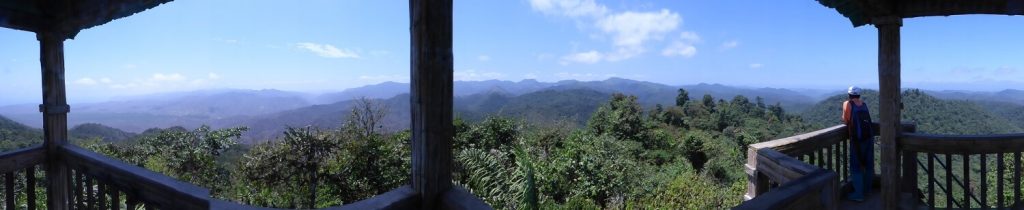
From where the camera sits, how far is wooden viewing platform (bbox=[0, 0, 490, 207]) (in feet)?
5.74

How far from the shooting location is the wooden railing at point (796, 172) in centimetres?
224

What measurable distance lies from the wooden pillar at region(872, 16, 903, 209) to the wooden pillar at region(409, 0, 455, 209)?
3.77 m

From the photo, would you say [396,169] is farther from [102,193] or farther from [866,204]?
[866,204]

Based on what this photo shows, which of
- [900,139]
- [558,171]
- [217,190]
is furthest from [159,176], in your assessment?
[217,190]

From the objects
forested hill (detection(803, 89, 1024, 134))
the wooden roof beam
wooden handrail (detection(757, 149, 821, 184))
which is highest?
the wooden roof beam

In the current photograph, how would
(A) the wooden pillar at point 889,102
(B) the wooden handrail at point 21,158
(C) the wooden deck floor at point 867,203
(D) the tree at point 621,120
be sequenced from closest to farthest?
(B) the wooden handrail at point 21,158
(A) the wooden pillar at point 889,102
(C) the wooden deck floor at point 867,203
(D) the tree at point 621,120

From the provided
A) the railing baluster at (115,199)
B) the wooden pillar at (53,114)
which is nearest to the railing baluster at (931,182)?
the railing baluster at (115,199)

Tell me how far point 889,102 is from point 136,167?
541 centimetres

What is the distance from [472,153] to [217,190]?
787 centimetres

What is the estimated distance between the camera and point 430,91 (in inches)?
68.9

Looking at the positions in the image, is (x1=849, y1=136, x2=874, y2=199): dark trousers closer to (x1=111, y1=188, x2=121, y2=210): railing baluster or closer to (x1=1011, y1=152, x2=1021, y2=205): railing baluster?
(x1=1011, y1=152, x2=1021, y2=205): railing baluster

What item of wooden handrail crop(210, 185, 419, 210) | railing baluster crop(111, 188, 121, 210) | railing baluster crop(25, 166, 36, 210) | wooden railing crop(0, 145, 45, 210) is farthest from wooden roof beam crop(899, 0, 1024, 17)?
railing baluster crop(25, 166, 36, 210)

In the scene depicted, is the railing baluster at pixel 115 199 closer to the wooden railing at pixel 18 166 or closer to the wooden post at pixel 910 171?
the wooden railing at pixel 18 166

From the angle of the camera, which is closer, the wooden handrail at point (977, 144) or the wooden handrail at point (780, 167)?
the wooden handrail at point (780, 167)
